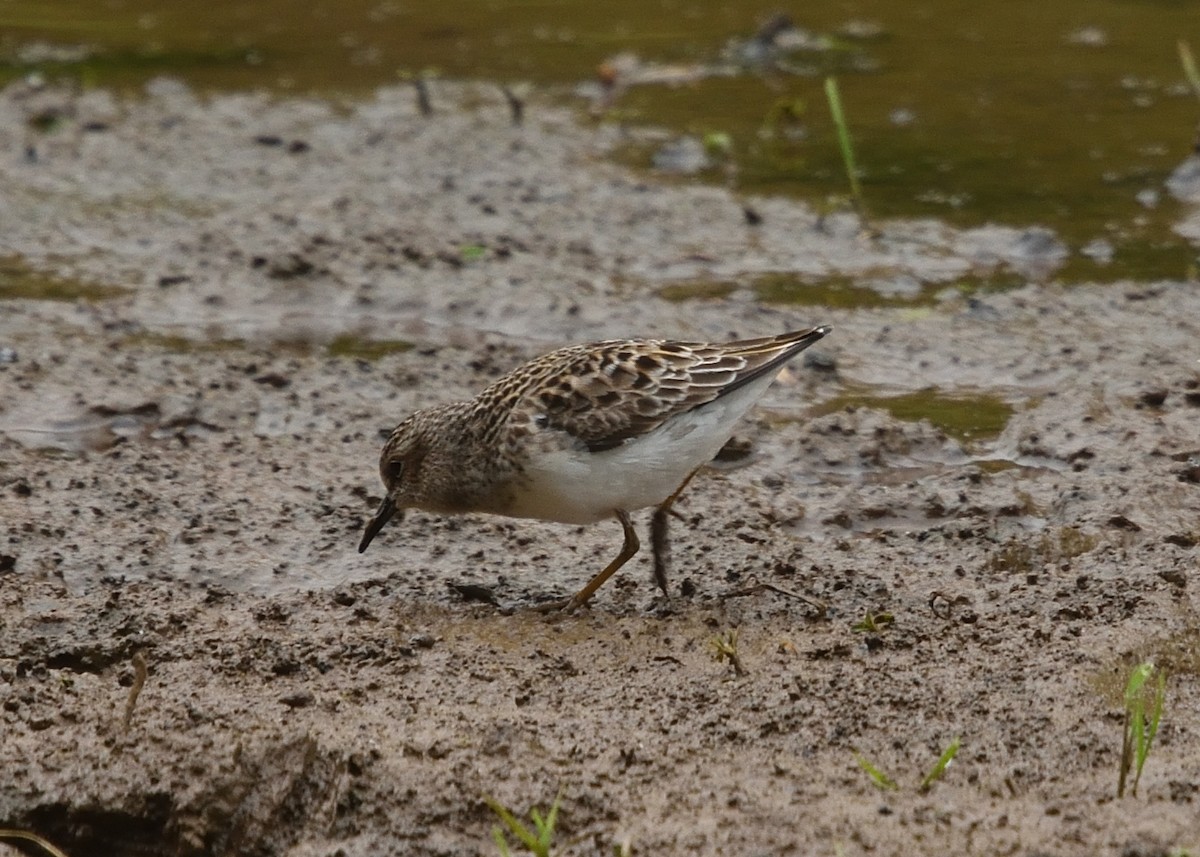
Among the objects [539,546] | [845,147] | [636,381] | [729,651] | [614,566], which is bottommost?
[539,546]

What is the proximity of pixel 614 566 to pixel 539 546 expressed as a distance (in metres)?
0.64

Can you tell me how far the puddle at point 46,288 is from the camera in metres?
9.29

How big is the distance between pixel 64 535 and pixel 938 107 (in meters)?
7.65

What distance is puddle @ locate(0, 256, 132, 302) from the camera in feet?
30.5

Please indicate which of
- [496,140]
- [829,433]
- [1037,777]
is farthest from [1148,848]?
[496,140]

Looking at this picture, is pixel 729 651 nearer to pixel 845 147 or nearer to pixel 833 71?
pixel 845 147

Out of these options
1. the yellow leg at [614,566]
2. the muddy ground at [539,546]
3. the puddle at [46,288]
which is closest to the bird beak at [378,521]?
the muddy ground at [539,546]

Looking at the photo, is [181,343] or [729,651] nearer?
[729,651]

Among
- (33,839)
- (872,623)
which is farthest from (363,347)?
(33,839)

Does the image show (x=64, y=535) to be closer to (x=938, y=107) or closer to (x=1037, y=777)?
(x=1037, y=777)

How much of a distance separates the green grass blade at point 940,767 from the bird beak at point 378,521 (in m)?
2.57

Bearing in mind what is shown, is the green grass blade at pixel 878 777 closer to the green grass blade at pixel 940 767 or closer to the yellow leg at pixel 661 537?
the green grass blade at pixel 940 767

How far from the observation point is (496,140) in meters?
11.6

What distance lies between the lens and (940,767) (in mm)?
4691
